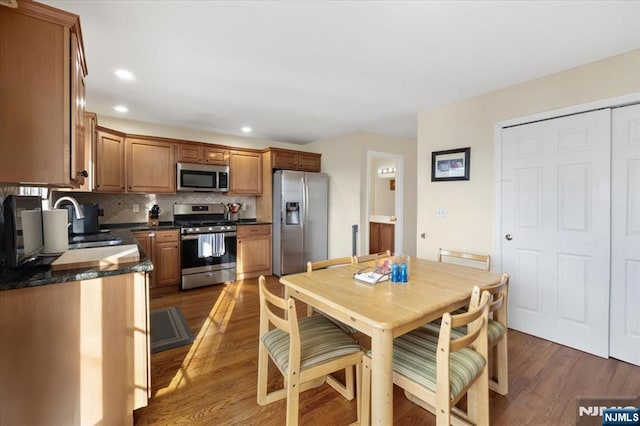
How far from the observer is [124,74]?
2.51 metres

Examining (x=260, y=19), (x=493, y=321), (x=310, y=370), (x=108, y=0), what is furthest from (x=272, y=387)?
(x=108, y=0)

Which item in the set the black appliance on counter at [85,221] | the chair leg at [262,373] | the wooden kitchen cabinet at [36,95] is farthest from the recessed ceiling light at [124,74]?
the chair leg at [262,373]

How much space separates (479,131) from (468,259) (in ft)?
4.46

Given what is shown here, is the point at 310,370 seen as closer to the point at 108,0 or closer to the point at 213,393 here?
the point at 213,393

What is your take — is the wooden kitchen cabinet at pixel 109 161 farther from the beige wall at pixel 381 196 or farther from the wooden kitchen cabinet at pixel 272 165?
the beige wall at pixel 381 196

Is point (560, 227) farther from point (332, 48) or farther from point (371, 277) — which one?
point (332, 48)

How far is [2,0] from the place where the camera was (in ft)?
3.90

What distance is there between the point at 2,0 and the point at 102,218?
10.8 ft

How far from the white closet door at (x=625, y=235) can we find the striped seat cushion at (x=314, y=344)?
227cm

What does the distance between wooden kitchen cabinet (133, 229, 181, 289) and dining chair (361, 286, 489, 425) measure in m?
3.20

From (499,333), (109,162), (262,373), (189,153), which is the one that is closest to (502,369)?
(499,333)

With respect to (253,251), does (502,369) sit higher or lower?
lower

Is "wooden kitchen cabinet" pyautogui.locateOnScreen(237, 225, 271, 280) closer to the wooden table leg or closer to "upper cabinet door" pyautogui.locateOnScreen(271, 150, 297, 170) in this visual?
"upper cabinet door" pyautogui.locateOnScreen(271, 150, 297, 170)

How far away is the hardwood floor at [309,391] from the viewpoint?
1601 millimetres
